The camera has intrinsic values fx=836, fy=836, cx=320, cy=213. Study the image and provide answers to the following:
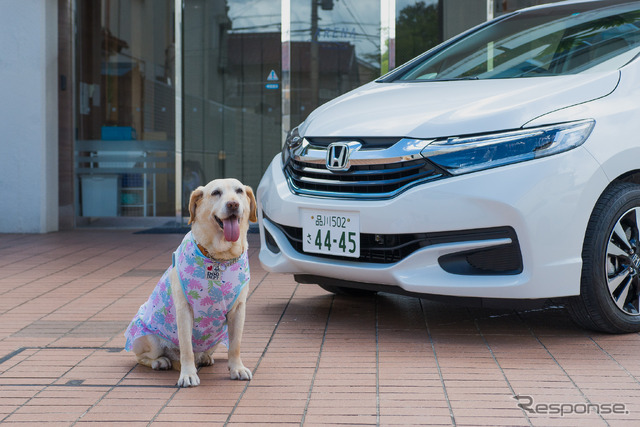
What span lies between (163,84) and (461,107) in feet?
25.6

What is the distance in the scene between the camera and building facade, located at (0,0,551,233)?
32.3ft

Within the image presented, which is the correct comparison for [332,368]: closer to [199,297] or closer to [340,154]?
[199,297]

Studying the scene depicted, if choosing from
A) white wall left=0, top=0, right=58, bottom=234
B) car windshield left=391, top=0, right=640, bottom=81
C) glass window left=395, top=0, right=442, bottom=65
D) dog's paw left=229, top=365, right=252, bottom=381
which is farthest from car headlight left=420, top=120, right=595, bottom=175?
white wall left=0, top=0, right=58, bottom=234

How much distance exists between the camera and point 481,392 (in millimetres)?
3350

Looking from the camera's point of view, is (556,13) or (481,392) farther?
(556,13)

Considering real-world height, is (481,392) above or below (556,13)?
below

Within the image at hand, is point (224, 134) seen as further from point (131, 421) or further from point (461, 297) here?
point (131, 421)

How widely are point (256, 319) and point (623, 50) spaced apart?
2540 mm

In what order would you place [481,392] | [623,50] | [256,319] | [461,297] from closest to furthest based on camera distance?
[481,392] < [461,297] < [623,50] < [256,319]

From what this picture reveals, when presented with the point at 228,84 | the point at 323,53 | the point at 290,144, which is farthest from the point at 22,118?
the point at 290,144

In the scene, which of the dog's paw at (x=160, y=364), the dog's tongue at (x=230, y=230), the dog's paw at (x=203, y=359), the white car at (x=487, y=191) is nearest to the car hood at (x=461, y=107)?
the white car at (x=487, y=191)

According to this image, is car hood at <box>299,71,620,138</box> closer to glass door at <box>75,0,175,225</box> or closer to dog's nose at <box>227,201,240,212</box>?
dog's nose at <box>227,201,240,212</box>

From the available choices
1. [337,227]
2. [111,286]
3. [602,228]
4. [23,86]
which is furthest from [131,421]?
[23,86]

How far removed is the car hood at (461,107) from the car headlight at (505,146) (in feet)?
0.19
